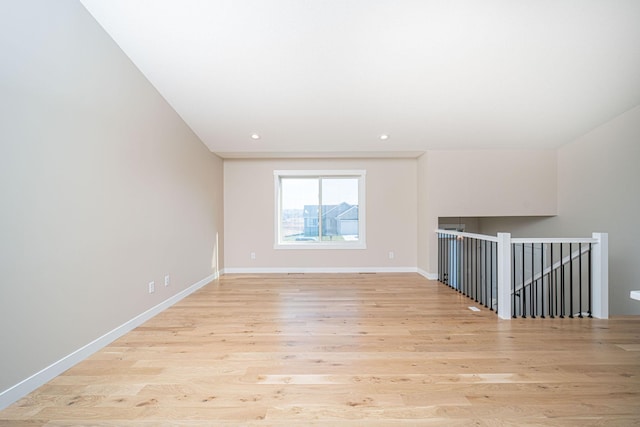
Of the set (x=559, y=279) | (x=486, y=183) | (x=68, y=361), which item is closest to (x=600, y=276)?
(x=559, y=279)

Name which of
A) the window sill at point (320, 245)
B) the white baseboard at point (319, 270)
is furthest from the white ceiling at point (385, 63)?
the white baseboard at point (319, 270)

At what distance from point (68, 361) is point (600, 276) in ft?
16.3

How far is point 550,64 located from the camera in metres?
2.89

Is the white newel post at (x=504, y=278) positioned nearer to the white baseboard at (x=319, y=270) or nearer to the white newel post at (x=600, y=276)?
the white newel post at (x=600, y=276)

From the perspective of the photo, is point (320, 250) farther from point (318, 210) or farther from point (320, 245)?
point (318, 210)

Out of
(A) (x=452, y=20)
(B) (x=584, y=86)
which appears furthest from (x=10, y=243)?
(B) (x=584, y=86)

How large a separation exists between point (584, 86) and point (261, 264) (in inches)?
208

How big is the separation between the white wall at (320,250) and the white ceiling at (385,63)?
111 centimetres

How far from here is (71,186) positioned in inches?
82.7

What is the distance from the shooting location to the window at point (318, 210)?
215 inches

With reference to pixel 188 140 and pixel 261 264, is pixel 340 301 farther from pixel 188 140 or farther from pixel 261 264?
pixel 188 140

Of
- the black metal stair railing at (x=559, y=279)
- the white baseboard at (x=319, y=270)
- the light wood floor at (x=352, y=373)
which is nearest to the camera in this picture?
the light wood floor at (x=352, y=373)

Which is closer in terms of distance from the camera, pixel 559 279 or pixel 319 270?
pixel 559 279

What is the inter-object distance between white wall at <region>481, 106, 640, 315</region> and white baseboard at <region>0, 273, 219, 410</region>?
5.92 m
